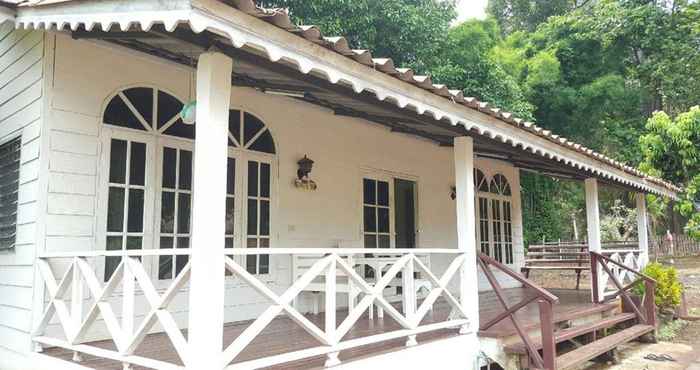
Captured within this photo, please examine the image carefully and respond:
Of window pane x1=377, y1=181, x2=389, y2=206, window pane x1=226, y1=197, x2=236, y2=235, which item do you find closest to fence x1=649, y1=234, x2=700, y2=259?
window pane x1=377, y1=181, x2=389, y2=206

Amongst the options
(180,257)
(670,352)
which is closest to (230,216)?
(180,257)

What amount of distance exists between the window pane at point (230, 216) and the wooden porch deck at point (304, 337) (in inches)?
36.1

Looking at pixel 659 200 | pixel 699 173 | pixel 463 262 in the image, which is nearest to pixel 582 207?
pixel 659 200

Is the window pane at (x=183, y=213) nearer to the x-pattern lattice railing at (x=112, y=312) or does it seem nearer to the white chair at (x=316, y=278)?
the x-pattern lattice railing at (x=112, y=312)

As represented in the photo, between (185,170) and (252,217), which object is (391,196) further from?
(185,170)

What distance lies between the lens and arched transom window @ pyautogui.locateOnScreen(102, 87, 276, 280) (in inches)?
174

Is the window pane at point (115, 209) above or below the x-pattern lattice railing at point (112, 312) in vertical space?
above

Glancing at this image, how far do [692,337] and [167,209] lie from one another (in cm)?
744

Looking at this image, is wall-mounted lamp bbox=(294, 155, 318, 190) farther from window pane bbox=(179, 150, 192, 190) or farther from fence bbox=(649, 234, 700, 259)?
fence bbox=(649, 234, 700, 259)

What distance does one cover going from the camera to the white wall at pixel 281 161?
415 cm

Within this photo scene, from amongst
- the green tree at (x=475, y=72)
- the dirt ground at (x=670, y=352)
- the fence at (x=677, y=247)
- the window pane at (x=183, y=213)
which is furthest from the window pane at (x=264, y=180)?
the fence at (x=677, y=247)

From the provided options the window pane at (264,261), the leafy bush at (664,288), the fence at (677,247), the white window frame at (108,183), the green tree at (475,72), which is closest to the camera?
the white window frame at (108,183)

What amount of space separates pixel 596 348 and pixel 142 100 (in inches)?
203

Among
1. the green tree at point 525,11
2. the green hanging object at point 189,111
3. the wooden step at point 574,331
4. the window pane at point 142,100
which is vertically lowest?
the wooden step at point 574,331
